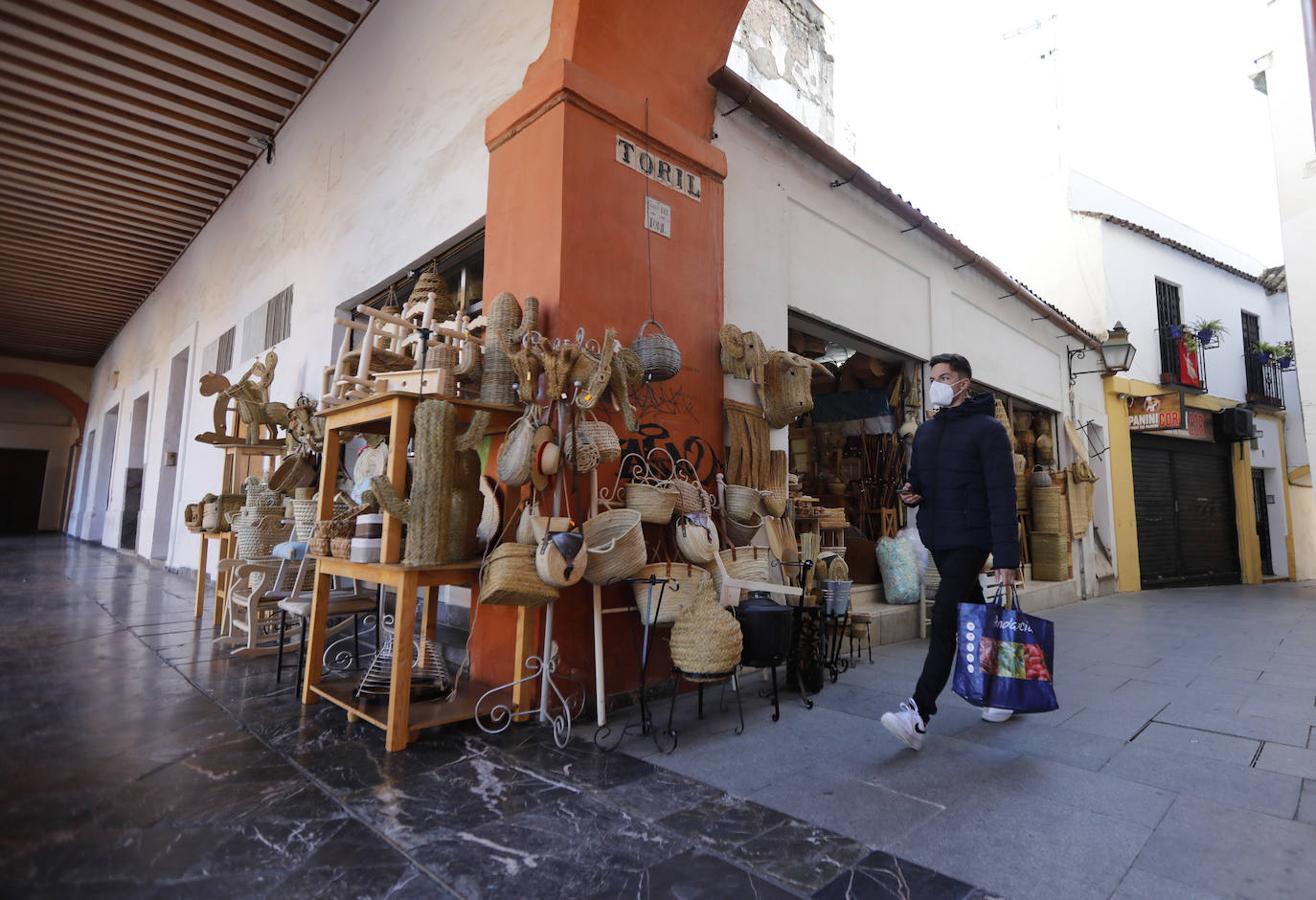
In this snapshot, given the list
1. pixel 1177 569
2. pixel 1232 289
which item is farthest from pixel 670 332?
pixel 1232 289

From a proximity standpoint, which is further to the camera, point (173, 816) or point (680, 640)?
point (680, 640)

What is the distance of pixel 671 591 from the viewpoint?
3018 mm

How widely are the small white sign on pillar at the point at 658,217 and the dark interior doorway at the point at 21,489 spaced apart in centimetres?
2401

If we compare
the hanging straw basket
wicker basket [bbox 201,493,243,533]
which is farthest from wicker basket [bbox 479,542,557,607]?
wicker basket [bbox 201,493,243,533]

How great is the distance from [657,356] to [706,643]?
1.46 m

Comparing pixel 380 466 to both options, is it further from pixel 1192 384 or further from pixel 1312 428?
pixel 1192 384

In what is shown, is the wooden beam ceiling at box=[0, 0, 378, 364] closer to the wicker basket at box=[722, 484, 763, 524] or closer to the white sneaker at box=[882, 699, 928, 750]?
the wicker basket at box=[722, 484, 763, 524]

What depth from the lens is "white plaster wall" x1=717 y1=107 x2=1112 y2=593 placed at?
4.62 metres

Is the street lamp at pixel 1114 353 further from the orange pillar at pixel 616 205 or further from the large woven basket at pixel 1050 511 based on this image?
the orange pillar at pixel 616 205

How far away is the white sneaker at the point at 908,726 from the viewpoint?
9.11ft

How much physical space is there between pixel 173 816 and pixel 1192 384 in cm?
1474

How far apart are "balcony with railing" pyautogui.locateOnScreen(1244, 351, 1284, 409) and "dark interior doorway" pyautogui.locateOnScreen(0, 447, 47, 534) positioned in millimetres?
30705

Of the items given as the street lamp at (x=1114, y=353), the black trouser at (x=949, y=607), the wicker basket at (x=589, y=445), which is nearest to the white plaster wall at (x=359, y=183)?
the wicker basket at (x=589, y=445)

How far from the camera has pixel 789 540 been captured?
14.4ft
